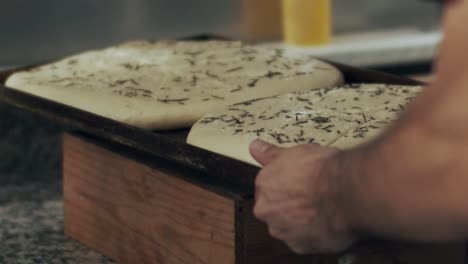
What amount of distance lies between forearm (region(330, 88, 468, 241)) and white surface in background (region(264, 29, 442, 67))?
231 cm

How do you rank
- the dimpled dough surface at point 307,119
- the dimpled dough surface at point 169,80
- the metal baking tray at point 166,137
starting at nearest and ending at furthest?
the metal baking tray at point 166,137
the dimpled dough surface at point 307,119
the dimpled dough surface at point 169,80

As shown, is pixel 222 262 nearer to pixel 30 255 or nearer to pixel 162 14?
pixel 30 255

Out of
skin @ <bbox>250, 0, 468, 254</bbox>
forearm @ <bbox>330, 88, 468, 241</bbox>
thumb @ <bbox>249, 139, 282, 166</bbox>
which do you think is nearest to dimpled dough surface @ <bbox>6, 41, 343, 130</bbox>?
thumb @ <bbox>249, 139, 282, 166</bbox>

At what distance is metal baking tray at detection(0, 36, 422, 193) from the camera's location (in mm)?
1822

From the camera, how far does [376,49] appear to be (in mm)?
3723

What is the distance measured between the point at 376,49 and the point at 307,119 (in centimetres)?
160

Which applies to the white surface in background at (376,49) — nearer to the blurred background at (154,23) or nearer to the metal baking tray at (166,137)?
the blurred background at (154,23)

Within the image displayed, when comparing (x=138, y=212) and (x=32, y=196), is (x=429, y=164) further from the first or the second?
(x=32, y=196)

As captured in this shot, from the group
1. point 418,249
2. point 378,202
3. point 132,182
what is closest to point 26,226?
point 132,182

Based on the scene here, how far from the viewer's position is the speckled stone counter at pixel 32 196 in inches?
97.1

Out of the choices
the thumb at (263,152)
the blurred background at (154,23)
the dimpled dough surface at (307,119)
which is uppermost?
the thumb at (263,152)

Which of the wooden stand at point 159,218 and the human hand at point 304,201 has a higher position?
the human hand at point 304,201

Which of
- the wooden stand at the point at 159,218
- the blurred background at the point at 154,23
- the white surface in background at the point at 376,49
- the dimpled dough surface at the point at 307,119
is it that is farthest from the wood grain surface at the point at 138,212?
the white surface in background at the point at 376,49

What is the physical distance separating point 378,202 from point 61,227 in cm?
153
